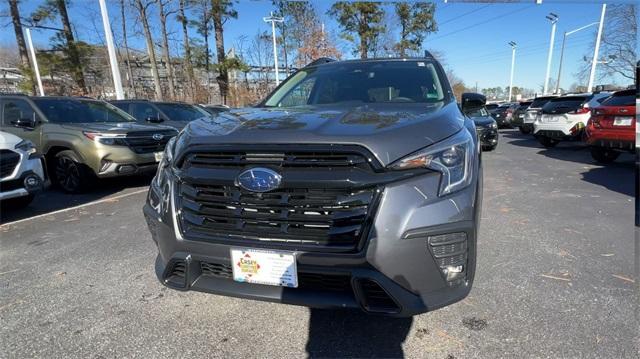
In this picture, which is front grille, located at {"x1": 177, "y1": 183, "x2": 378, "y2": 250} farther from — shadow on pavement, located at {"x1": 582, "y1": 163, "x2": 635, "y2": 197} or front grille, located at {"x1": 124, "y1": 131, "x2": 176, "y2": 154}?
shadow on pavement, located at {"x1": 582, "y1": 163, "x2": 635, "y2": 197}

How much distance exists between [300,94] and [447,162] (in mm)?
1979

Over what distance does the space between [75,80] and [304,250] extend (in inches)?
936

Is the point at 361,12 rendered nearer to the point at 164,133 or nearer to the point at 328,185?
the point at 164,133

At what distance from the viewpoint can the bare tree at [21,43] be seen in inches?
760

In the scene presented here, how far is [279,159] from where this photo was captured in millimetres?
1873

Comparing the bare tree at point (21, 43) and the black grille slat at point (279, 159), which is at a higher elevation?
the bare tree at point (21, 43)

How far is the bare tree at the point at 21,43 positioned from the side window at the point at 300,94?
2199cm

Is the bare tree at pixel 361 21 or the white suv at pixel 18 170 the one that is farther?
the bare tree at pixel 361 21

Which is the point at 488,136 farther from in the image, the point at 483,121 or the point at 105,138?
the point at 105,138

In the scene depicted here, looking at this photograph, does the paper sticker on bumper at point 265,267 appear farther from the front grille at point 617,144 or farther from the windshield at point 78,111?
the front grille at point 617,144

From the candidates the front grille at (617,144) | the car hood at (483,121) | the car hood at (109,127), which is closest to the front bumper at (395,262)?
the car hood at (109,127)

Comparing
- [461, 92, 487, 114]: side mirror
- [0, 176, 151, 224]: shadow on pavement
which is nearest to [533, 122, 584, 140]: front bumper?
[461, 92, 487, 114]: side mirror

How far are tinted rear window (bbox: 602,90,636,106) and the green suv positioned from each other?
27.1 ft

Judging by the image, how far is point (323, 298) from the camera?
71.6 inches
